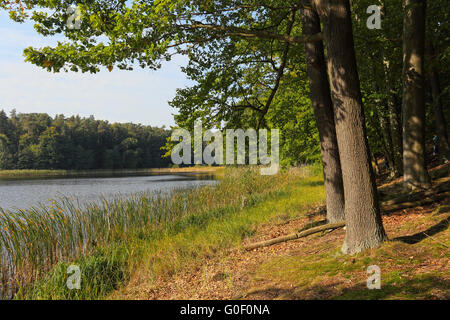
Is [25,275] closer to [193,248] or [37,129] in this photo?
[193,248]

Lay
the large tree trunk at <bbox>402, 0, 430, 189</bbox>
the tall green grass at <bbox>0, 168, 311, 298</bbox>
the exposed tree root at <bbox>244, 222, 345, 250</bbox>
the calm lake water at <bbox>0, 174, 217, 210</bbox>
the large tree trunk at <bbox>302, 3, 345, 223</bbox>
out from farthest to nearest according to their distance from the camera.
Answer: the calm lake water at <bbox>0, 174, 217, 210</bbox>
the large tree trunk at <bbox>402, 0, 430, 189</bbox>
the large tree trunk at <bbox>302, 3, 345, 223</bbox>
the exposed tree root at <bbox>244, 222, 345, 250</bbox>
the tall green grass at <bbox>0, 168, 311, 298</bbox>

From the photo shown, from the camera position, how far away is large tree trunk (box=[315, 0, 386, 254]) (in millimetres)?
4586

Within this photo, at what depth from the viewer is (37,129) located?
86438 mm

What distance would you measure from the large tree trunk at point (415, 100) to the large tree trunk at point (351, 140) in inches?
146

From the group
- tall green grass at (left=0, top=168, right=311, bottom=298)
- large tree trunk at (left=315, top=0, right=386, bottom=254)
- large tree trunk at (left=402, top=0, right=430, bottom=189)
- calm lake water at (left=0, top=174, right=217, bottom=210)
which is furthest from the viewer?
calm lake water at (left=0, top=174, right=217, bottom=210)

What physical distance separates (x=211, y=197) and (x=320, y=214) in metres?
5.34

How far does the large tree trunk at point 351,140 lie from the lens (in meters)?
4.59

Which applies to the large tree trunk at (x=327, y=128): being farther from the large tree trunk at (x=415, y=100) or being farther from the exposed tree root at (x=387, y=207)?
the large tree trunk at (x=415, y=100)

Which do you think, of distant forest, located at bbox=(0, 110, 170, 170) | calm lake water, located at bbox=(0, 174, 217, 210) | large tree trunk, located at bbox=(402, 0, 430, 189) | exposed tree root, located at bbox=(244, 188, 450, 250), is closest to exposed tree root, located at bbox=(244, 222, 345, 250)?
exposed tree root, located at bbox=(244, 188, 450, 250)

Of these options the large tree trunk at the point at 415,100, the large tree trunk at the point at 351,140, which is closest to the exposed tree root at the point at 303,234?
the large tree trunk at the point at 351,140

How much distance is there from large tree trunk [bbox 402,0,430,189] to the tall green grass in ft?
20.7

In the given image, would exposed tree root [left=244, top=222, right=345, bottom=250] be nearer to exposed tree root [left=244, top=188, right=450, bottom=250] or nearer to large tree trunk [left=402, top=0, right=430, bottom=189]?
exposed tree root [left=244, top=188, right=450, bottom=250]

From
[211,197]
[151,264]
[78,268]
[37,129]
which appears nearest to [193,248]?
[151,264]

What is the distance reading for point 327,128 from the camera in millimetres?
6641
